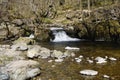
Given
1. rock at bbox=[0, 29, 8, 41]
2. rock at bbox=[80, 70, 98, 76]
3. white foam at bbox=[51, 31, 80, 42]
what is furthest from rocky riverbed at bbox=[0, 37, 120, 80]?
white foam at bbox=[51, 31, 80, 42]

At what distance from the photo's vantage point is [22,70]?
1702 centimetres

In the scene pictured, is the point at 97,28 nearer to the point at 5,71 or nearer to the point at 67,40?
the point at 67,40

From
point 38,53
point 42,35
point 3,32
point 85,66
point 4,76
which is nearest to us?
point 4,76

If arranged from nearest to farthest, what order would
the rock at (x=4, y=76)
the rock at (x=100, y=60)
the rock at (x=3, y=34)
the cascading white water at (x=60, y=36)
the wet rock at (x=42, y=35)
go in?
the rock at (x=4, y=76) < the rock at (x=100, y=60) < the wet rock at (x=42, y=35) < the rock at (x=3, y=34) < the cascading white water at (x=60, y=36)

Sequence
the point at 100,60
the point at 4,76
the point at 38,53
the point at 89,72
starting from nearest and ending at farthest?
the point at 4,76
the point at 89,72
the point at 100,60
the point at 38,53

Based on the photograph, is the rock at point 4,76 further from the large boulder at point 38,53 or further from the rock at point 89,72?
the large boulder at point 38,53

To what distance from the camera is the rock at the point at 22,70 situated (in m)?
16.3

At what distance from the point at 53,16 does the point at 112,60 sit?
A: 30869 millimetres

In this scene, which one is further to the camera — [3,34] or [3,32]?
[3,32]

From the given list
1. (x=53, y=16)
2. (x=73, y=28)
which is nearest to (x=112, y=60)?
(x=73, y=28)

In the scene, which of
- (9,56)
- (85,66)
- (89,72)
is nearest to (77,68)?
(85,66)

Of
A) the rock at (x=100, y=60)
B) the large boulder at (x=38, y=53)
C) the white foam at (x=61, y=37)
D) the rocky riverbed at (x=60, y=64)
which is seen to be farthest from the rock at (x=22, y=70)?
the white foam at (x=61, y=37)

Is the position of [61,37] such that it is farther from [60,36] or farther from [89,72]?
[89,72]

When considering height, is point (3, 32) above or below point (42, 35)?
above
